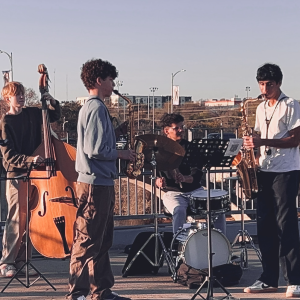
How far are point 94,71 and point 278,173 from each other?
6.72 feet

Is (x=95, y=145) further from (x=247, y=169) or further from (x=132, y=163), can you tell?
(x=247, y=169)

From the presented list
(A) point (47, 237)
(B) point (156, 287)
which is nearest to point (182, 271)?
(B) point (156, 287)

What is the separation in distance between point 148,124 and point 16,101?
54.1m

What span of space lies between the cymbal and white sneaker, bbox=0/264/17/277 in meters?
1.88

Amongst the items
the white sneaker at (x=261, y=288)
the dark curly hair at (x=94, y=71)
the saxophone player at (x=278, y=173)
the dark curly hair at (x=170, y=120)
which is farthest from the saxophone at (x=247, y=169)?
the dark curly hair at (x=94, y=71)

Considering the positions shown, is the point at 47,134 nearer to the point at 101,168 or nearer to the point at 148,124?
the point at 101,168

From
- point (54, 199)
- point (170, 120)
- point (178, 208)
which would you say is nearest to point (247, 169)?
point (178, 208)

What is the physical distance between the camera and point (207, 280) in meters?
5.90

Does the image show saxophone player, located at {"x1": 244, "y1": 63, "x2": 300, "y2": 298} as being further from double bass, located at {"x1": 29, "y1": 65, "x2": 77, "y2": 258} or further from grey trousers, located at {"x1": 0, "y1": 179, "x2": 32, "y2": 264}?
grey trousers, located at {"x1": 0, "y1": 179, "x2": 32, "y2": 264}

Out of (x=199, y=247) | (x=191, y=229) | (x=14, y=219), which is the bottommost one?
(x=199, y=247)

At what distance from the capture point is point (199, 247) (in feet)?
22.5

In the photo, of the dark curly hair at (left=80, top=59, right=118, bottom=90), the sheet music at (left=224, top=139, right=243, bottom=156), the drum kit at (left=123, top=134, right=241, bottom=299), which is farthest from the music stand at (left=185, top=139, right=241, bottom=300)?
the dark curly hair at (left=80, top=59, right=118, bottom=90)

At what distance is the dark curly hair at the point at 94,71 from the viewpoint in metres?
5.63

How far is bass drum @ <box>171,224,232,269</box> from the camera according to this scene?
6.82 m
